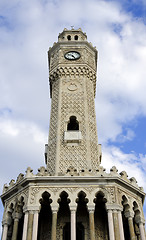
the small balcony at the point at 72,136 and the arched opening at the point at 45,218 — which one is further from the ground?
the small balcony at the point at 72,136

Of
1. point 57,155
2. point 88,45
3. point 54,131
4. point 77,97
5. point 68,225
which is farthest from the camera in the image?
point 88,45

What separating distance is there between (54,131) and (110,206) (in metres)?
7.16

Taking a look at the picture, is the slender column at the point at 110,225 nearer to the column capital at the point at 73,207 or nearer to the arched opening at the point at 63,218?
the column capital at the point at 73,207

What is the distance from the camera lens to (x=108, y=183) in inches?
749

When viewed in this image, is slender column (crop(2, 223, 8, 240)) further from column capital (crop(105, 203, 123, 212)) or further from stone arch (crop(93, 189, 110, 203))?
column capital (crop(105, 203, 123, 212))

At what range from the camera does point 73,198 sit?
60.3ft

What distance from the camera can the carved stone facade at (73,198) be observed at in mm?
18000

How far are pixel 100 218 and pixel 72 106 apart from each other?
27.2 feet

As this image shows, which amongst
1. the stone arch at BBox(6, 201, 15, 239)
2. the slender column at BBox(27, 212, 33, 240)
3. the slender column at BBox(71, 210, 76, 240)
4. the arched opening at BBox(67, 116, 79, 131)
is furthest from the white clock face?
the slender column at BBox(27, 212, 33, 240)

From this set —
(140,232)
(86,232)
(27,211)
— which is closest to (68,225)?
(86,232)

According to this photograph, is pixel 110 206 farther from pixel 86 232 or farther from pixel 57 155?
pixel 57 155

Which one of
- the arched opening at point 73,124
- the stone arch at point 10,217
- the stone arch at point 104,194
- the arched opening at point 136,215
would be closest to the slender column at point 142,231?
the arched opening at point 136,215

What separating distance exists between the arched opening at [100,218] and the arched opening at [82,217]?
0.59 m

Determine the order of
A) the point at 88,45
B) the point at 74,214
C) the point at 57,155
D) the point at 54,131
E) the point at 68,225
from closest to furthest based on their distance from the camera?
1. the point at 74,214
2. the point at 68,225
3. the point at 57,155
4. the point at 54,131
5. the point at 88,45
